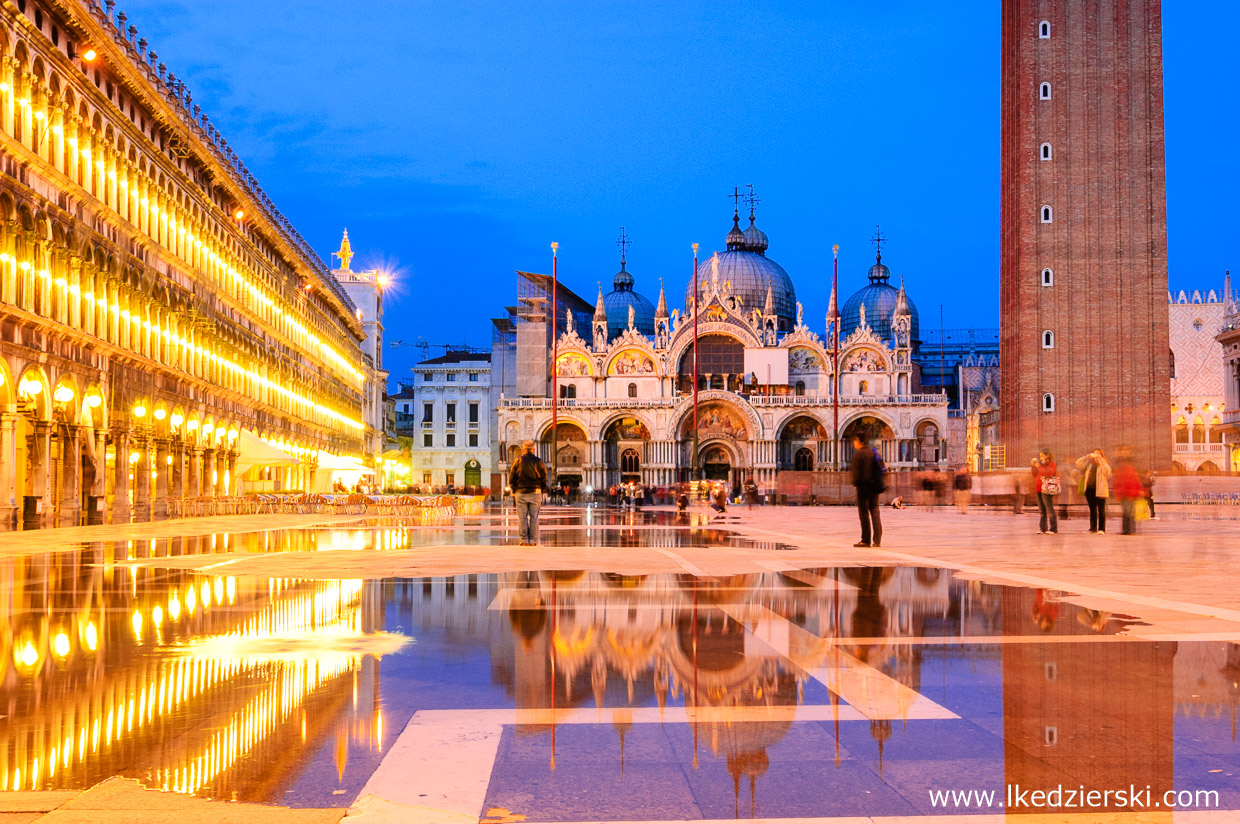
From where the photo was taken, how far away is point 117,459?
3409 centimetres

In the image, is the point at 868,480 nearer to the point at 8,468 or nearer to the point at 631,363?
the point at 8,468

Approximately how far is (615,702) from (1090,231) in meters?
61.7

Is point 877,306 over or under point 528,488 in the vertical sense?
over

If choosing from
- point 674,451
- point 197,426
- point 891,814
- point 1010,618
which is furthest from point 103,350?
point 674,451

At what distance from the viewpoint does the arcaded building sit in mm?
26547

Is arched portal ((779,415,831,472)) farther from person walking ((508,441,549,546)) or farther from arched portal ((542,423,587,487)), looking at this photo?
person walking ((508,441,549,546))

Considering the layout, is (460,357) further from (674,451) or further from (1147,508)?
(1147,508)

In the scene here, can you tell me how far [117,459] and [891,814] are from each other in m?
34.3

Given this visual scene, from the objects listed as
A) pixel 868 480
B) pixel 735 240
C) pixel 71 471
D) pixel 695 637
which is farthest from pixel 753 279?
pixel 695 637

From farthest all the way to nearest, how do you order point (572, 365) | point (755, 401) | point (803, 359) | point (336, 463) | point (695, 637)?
1. point (572, 365)
2. point (803, 359)
3. point (755, 401)
4. point (336, 463)
5. point (695, 637)

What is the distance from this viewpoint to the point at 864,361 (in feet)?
305

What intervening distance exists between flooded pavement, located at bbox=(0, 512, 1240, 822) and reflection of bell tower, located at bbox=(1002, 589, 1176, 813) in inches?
0.8

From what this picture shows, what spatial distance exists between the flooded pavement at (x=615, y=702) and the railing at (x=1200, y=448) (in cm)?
9193

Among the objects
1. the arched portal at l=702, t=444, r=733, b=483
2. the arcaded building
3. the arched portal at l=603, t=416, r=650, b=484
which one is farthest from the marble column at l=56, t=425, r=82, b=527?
the arched portal at l=702, t=444, r=733, b=483
